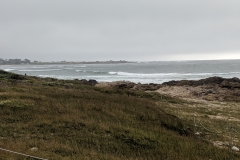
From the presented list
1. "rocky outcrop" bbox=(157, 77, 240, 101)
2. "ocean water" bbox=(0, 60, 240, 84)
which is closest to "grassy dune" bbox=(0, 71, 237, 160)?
"rocky outcrop" bbox=(157, 77, 240, 101)

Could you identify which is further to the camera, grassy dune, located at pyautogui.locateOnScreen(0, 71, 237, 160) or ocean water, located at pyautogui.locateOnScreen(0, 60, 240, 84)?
ocean water, located at pyautogui.locateOnScreen(0, 60, 240, 84)

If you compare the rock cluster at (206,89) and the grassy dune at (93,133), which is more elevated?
the grassy dune at (93,133)

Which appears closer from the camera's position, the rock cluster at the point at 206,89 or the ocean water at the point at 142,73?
the rock cluster at the point at 206,89

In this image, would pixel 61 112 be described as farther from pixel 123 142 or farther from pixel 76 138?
pixel 123 142

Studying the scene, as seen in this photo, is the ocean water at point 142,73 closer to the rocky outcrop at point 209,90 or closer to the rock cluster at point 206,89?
the rock cluster at point 206,89

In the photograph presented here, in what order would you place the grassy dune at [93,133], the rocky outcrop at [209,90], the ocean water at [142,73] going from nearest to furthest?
the grassy dune at [93,133] → the rocky outcrop at [209,90] → the ocean water at [142,73]

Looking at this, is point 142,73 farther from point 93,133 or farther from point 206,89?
point 93,133

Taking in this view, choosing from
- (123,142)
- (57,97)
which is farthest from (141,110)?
(57,97)

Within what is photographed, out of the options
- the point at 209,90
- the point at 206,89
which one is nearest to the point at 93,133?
the point at 209,90

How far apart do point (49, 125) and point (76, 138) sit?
5.29 feet

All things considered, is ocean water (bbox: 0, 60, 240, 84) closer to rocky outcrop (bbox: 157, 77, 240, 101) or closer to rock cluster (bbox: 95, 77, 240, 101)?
rock cluster (bbox: 95, 77, 240, 101)

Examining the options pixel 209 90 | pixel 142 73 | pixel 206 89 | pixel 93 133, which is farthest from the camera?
pixel 142 73

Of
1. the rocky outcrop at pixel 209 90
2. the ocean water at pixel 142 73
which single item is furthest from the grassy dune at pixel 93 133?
the ocean water at pixel 142 73

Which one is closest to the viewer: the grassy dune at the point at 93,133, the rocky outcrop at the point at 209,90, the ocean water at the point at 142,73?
the grassy dune at the point at 93,133
